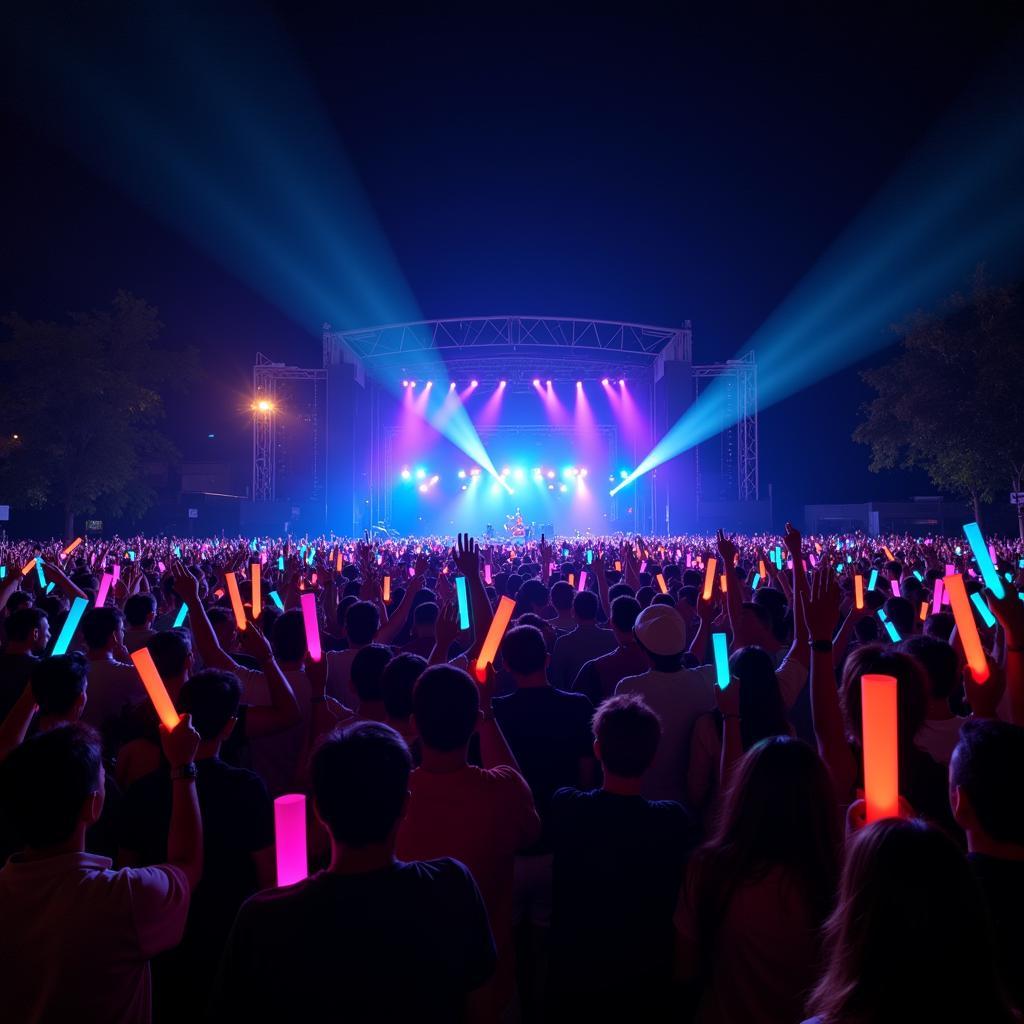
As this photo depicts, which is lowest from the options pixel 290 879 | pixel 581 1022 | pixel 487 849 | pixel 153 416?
pixel 581 1022

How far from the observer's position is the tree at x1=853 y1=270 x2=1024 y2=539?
26.3m

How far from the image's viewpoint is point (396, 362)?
103 ft

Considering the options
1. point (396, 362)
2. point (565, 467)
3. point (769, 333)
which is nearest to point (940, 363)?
point (769, 333)

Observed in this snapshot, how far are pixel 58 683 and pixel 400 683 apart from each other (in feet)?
4.81

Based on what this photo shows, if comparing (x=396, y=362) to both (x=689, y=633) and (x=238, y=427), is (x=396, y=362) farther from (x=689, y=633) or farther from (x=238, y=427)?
(x=689, y=633)

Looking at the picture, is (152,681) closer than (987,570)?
Yes

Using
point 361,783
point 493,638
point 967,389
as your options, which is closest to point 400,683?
point 493,638

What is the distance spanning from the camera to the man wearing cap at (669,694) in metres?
3.71

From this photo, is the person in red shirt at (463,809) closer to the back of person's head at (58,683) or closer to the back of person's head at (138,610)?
the back of person's head at (58,683)

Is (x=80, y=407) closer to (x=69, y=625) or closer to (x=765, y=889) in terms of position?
(x=69, y=625)

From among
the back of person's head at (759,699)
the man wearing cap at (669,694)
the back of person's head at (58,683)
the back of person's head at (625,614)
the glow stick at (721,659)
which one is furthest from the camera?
the back of person's head at (625,614)

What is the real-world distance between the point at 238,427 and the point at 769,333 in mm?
28811

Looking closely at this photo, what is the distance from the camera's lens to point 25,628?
184 inches

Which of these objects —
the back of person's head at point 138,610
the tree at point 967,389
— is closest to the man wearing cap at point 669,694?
the back of person's head at point 138,610
